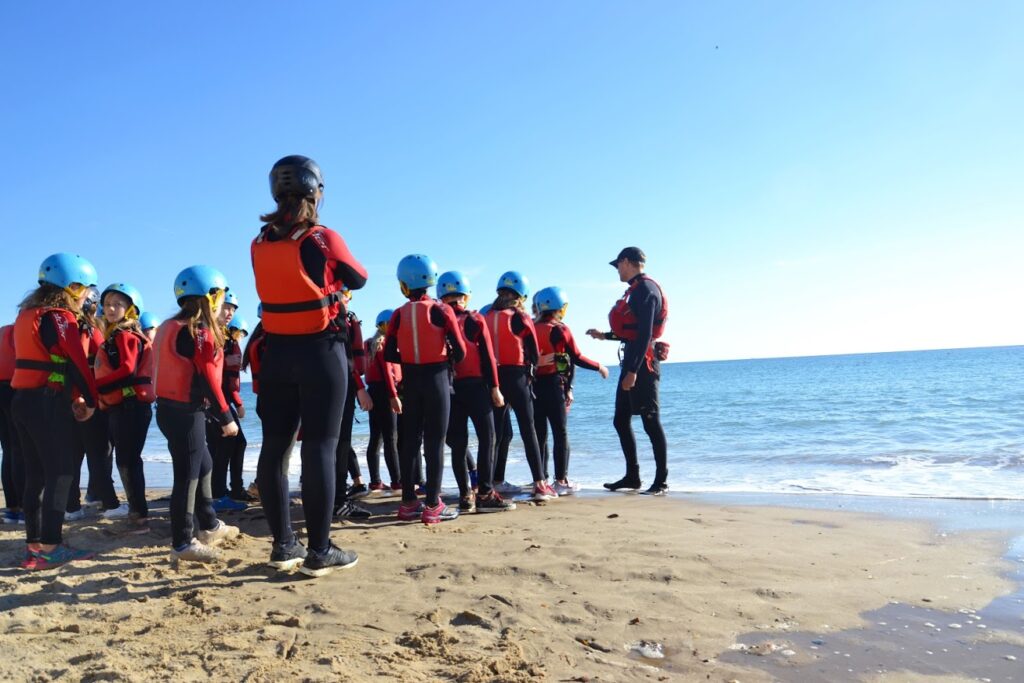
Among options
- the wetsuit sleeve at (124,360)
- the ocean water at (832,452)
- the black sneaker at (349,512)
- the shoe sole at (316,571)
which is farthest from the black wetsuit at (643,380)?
the wetsuit sleeve at (124,360)

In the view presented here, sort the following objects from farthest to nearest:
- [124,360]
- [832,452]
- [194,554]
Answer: [832,452], [124,360], [194,554]

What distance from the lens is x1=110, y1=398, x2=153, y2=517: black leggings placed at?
560 centimetres

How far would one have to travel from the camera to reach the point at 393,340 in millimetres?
5574

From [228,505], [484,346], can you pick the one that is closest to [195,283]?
[484,346]

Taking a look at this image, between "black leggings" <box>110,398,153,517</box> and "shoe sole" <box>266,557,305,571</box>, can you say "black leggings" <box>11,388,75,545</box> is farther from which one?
"shoe sole" <box>266,557,305,571</box>

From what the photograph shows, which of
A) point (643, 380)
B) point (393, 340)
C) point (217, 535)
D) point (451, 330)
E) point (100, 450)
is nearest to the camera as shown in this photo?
point (217, 535)

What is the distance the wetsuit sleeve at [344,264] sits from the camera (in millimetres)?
3787

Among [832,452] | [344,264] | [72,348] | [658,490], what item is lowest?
[832,452]

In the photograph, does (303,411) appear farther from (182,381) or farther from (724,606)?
(724,606)

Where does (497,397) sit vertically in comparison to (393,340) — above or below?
below

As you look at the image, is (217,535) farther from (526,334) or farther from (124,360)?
(526,334)

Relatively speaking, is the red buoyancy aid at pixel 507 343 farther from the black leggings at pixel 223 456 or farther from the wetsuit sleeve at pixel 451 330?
the black leggings at pixel 223 456

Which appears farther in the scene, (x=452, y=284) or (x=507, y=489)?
(x=507, y=489)

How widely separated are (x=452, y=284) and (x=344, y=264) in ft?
8.54
